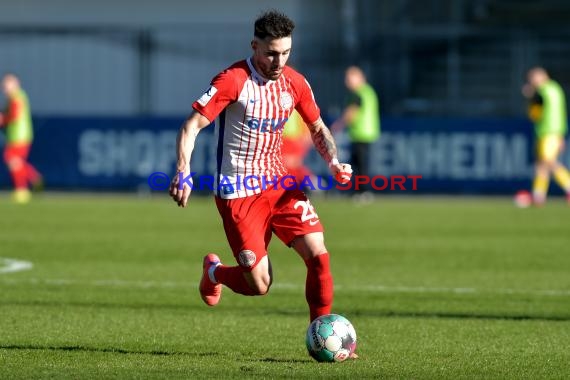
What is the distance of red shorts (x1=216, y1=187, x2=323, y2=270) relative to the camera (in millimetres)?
7334

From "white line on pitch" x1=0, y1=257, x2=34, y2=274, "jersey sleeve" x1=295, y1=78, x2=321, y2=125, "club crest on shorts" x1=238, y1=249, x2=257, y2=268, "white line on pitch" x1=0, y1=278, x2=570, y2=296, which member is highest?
"jersey sleeve" x1=295, y1=78, x2=321, y2=125

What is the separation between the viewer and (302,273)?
12242mm

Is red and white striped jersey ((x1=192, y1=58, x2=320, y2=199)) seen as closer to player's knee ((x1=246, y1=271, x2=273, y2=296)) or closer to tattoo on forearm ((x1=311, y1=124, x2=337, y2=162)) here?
tattoo on forearm ((x1=311, y1=124, x2=337, y2=162))

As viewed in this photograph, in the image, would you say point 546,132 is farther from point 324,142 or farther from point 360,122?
point 324,142

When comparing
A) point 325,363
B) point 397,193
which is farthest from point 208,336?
point 397,193

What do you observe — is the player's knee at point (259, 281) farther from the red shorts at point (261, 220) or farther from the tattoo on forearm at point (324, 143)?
the tattoo on forearm at point (324, 143)

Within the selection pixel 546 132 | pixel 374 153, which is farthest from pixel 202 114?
pixel 374 153

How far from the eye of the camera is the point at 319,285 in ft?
23.9

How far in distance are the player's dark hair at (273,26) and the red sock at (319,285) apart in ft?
4.38

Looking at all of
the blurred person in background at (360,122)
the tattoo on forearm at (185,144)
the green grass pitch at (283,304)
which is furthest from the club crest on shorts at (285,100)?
the blurred person in background at (360,122)

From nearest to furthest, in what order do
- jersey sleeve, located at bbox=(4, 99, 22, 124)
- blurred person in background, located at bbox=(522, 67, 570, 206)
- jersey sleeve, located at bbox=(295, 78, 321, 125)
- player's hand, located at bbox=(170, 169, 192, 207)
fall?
player's hand, located at bbox=(170, 169, 192, 207) → jersey sleeve, located at bbox=(295, 78, 321, 125) → blurred person in background, located at bbox=(522, 67, 570, 206) → jersey sleeve, located at bbox=(4, 99, 22, 124)

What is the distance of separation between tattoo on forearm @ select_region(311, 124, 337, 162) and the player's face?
2.00 ft

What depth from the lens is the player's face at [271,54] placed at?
708 centimetres

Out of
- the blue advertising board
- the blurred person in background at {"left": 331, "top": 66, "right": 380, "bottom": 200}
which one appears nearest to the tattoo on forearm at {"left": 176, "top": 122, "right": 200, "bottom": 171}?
the blurred person in background at {"left": 331, "top": 66, "right": 380, "bottom": 200}
